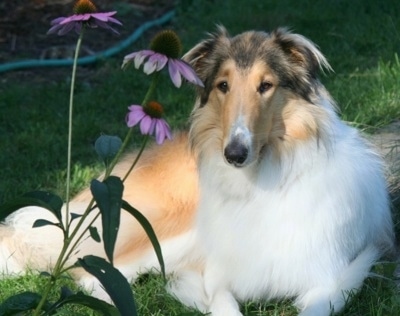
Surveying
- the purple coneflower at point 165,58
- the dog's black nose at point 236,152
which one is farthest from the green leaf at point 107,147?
the dog's black nose at point 236,152

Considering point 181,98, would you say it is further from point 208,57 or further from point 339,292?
point 339,292

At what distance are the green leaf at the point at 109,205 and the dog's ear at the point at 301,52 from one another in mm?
1778

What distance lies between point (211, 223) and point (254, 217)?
254 millimetres

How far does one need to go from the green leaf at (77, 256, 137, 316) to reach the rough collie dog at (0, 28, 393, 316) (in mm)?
1310

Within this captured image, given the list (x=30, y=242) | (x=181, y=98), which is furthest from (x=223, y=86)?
(x=181, y=98)

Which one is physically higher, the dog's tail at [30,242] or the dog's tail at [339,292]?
the dog's tail at [339,292]

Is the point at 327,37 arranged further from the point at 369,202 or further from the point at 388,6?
the point at 369,202

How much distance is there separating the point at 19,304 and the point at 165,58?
0.88 m

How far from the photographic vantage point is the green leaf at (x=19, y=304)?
2684mm

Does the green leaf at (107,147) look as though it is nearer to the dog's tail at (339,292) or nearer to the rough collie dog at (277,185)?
the rough collie dog at (277,185)

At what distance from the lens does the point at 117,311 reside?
2641 millimetres

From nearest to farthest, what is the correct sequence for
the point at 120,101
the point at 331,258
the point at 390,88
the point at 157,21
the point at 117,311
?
the point at 117,311, the point at 331,258, the point at 390,88, the point at 120,101, the point at 157,21

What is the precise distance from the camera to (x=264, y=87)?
12.9ft

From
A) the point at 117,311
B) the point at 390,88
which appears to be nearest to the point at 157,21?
the point at 390,88
